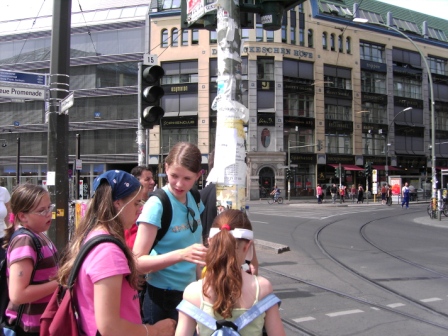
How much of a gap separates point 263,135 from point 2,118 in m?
29.0

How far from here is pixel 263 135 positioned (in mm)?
44188

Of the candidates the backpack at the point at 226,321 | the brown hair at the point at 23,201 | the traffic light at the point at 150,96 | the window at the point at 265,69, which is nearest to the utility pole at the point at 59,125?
the traffic light at the point at 150,96

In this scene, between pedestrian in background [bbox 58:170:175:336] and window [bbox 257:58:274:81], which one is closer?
pedestrian in background [bbox 58:170:175:336]

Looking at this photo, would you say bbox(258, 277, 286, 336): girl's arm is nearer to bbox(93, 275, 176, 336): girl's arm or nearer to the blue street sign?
bbox(93, 275, 176, 336): girl's arm

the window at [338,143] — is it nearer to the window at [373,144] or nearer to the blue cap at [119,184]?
the window at [373,144]

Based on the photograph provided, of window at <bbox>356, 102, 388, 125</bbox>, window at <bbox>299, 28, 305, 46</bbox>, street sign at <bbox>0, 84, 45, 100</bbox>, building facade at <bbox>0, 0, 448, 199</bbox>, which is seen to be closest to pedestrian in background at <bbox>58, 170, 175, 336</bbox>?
street sign at <bbox>0, 84, 45, 100</bbox>

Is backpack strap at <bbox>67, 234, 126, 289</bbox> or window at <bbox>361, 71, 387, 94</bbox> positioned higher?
window at <bbox>361, 71, 387, 94</bbox>

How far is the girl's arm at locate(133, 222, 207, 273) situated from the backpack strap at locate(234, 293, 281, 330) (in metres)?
0.33

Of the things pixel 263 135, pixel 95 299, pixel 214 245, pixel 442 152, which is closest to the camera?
pixel 95 299

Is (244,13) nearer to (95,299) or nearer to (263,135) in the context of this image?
(95,299)

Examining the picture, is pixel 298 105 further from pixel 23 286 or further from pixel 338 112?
pixel 23 286

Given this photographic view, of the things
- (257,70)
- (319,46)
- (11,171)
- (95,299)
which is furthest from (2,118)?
(95,299)

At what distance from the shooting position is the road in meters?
5.39

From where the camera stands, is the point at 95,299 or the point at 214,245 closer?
the point at 95,299
